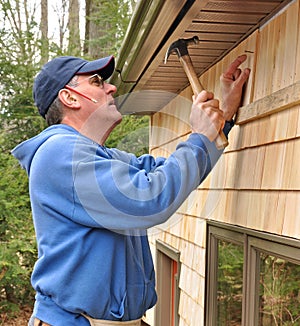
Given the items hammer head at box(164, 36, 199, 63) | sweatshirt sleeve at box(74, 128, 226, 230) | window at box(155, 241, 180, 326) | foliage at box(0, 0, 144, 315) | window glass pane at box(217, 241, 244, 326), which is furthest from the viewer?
foliage at box(0, 0, 144, 315)

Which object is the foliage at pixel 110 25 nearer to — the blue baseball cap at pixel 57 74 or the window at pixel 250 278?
the window at pixel 250 278

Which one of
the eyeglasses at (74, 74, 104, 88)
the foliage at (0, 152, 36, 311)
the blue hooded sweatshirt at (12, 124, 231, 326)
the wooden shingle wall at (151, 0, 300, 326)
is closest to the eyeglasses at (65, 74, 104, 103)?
the eyeglasses at (74, 74, 104, 88)

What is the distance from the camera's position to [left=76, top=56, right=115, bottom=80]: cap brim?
249 cm

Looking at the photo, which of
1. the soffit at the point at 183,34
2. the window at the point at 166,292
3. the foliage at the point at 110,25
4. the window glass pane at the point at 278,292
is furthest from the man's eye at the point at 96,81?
the foliage at the point at 110,25

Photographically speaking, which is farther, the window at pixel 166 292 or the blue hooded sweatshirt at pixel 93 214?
the window at pixel 166 292

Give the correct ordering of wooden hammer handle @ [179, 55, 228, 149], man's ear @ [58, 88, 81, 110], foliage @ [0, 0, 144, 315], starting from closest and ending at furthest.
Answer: wooden hammer handle @ [179, 55, 228, 149], man's ear @ [58, 88, 81, 110], foliage @ [0, 0, 144, 315]

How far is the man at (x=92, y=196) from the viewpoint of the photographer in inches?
82.4

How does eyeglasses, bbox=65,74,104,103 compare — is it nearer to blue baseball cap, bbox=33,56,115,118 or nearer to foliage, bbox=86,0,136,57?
blue baseball cap, bbox=33,56,115,118

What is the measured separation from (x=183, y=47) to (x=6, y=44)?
24.9 ft

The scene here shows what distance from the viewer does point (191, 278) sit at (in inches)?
161

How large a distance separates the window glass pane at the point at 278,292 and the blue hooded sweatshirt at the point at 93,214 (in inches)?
21.0

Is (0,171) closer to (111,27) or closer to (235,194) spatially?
(111,27)

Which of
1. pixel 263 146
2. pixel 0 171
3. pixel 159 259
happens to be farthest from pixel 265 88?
pixel 0 171

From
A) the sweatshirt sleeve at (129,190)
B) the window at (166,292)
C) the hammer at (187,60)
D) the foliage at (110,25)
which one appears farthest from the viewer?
the foliage at (110,25)
